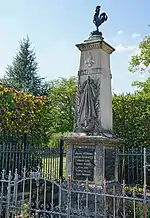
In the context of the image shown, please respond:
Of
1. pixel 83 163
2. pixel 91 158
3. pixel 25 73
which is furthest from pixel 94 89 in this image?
pixel 25 73

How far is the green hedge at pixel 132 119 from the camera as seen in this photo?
10836 mm

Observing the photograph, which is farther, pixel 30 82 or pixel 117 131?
pixel 30 82

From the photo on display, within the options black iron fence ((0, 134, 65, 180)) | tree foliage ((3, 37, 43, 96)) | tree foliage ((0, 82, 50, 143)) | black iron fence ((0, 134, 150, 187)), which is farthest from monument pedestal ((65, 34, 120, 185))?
tree foliage ((3, 37, 43, 96))

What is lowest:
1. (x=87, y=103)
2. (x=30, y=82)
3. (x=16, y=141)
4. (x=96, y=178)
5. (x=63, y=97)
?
(x=96, y=178)

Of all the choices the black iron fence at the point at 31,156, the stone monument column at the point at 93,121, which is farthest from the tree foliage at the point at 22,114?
the stone monument column at the point at 93,121

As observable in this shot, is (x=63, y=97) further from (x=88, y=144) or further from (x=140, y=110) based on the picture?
(x=88, y=144)

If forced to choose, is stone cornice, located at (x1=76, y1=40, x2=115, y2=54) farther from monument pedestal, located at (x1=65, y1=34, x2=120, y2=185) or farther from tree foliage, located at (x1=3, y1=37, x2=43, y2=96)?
tree foliage, located at (x1=3, y1=37, x2=43, y2=96)

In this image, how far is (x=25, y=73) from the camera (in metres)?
26.9

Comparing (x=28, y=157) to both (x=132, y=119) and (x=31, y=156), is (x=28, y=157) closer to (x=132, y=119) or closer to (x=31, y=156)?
(x=31, y=156)

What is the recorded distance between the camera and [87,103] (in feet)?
23.6

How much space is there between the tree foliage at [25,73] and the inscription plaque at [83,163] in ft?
60.0

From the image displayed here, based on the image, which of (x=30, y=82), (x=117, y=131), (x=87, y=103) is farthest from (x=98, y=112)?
(x=30, y=82)

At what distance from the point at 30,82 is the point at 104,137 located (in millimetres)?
20013

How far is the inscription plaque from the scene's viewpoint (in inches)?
267
